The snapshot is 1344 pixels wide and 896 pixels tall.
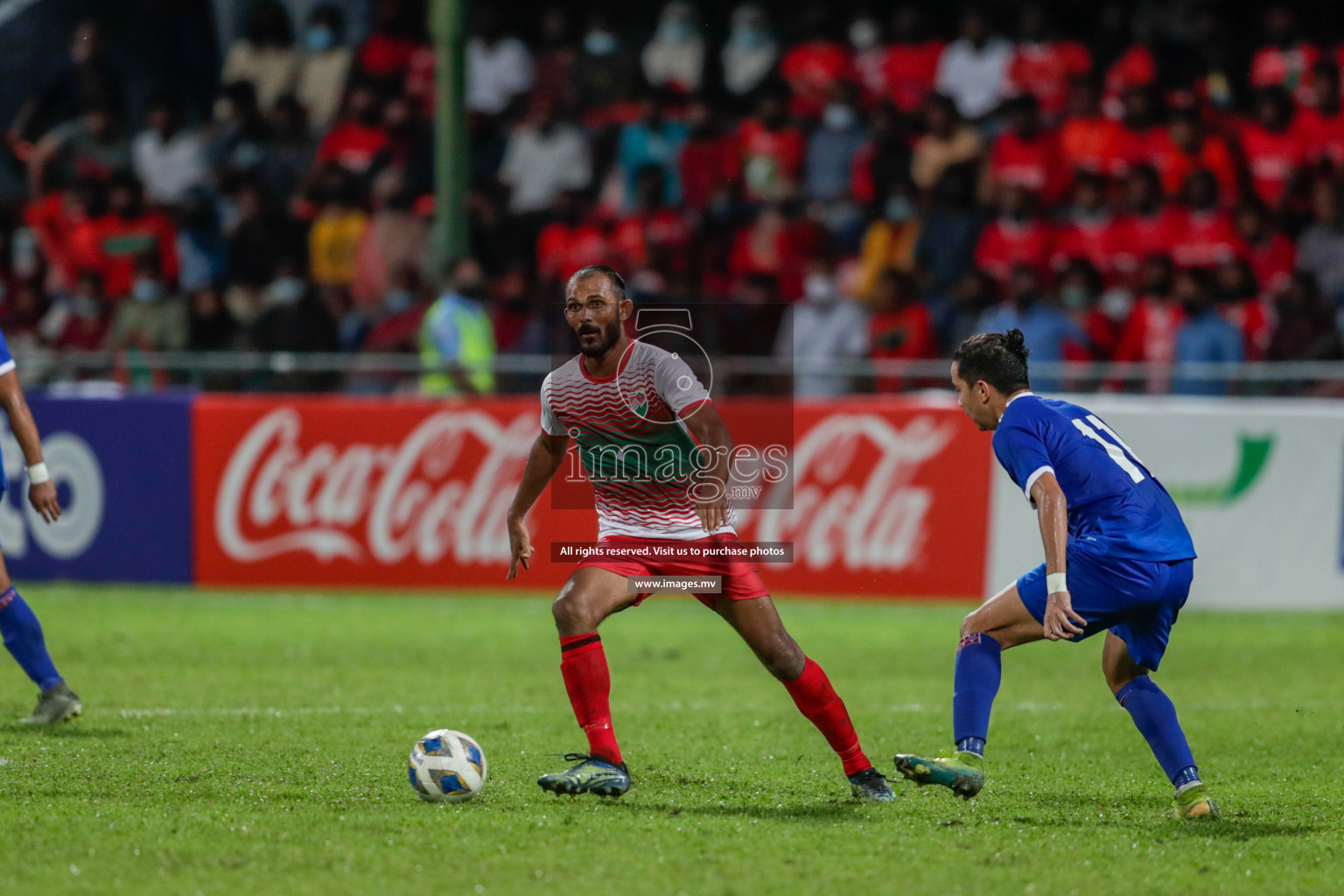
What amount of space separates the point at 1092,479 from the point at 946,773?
50.2 inches

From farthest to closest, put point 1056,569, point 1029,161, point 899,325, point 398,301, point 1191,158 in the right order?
point 398,301 < point 1029,161 < point 1191,158 < point 899,325 < point 1056,569

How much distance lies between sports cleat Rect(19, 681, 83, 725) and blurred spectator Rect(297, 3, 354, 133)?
39.3 feet

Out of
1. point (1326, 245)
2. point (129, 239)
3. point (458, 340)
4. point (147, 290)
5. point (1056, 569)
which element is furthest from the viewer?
point (129, 239)

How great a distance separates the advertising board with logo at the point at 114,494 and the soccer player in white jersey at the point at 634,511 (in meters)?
8.04

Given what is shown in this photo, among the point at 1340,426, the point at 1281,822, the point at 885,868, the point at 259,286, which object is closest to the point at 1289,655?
the point at 1340,426

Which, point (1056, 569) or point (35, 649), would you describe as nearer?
point (1056, 569)

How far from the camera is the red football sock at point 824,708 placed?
6.21 metres

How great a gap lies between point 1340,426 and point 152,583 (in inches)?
392

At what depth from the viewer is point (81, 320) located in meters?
16.7

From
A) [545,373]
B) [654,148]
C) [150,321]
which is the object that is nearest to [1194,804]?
[545,373]

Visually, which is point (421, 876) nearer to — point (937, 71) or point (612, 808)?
point (612, 808)

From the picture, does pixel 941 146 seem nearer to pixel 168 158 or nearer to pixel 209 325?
pixel 209 325

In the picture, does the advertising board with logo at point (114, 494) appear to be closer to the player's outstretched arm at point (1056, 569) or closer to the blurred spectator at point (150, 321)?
the blurred spectator at point (150, 321)

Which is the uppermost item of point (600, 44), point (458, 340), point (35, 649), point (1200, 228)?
point (600, 44)
